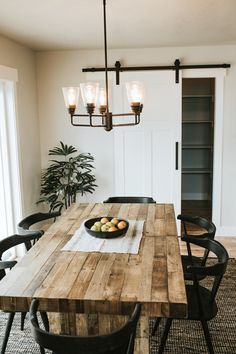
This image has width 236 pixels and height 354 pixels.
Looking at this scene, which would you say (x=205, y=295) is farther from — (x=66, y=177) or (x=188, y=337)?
(x=66, y=177)

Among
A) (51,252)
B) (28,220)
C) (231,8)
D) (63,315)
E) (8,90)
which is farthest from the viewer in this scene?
(8,90)

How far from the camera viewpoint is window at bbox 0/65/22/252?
12.8 feet

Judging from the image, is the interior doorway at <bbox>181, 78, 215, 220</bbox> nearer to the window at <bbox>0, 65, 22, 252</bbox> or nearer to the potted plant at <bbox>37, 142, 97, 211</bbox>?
the potted plant at <bbox>37, 142, 97, 211</bbox>

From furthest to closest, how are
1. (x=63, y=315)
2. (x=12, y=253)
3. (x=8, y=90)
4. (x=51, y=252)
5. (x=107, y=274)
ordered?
(x=12, y=253)
(x=8, y=90)
(x=51, y=252)
(x=63, y=315)
(x=107, y=274)

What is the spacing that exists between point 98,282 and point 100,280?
23mm

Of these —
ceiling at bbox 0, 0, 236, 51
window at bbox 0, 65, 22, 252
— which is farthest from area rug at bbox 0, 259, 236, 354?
ceiling at bbox 0, 0, 236, 51

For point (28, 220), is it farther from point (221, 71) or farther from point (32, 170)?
point (221, 71)

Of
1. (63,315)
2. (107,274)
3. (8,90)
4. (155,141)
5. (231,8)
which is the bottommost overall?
(63,315)

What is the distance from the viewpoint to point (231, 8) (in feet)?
9.23

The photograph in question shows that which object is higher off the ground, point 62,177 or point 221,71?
point 221,71

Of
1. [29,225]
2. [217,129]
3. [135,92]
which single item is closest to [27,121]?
[29,225]

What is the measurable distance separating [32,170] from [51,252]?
8.00ft

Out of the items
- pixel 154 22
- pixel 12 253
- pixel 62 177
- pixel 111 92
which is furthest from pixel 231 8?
pixel 12 253

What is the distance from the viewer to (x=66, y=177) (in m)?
4.75
